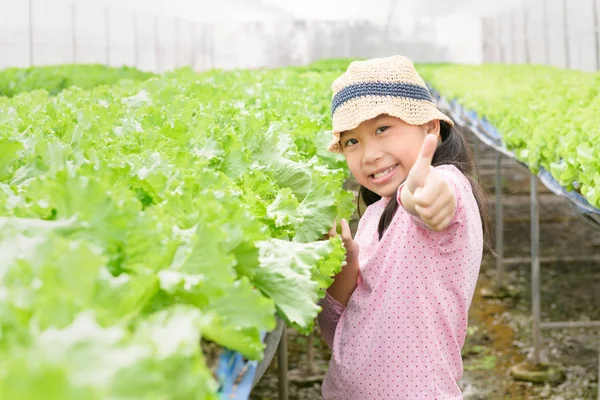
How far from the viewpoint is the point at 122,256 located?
178cm

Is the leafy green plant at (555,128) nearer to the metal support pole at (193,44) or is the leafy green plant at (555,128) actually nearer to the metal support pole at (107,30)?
the metal support pole at (107,30)

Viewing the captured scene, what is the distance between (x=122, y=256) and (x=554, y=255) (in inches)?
405

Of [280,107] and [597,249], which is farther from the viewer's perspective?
[597,249]

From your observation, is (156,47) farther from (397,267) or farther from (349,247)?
(397,267)

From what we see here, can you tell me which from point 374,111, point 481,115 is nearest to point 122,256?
point 374,111

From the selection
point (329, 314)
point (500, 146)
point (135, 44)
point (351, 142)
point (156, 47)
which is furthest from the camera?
point (156, 47)

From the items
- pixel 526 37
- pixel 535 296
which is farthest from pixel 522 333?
pixel 526 37

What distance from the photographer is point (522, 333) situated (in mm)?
8453

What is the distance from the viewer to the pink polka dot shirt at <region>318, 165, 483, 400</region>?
2.82 meters

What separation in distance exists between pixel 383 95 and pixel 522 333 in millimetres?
6094

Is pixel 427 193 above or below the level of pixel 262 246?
above

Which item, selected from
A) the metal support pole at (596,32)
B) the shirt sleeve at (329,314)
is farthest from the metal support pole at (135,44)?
the shirt sleeve at (329,314)

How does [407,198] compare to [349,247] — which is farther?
[349,247]

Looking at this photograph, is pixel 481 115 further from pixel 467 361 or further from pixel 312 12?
pixel 312 12
